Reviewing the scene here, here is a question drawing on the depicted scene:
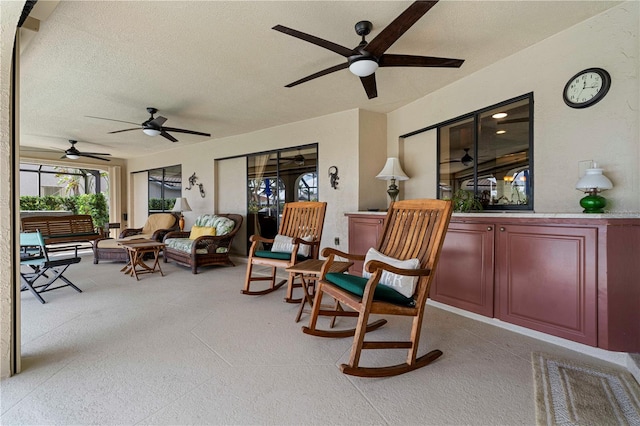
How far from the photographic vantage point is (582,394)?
161 cm

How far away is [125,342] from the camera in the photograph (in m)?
2.19

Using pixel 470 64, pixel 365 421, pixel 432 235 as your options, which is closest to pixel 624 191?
pixel 432 235

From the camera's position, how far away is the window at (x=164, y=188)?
23.8 feet

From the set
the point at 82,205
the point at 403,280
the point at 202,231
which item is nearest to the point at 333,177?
the point at 202,231

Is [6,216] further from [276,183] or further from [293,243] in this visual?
[276,183]

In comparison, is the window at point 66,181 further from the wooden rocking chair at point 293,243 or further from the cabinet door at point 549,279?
the cabinet door at point 549,279

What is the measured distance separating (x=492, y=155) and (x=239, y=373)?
3219 millimetres

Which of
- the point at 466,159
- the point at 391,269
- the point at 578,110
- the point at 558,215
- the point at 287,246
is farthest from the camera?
the point at 466,159

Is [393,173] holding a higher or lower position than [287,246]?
higher

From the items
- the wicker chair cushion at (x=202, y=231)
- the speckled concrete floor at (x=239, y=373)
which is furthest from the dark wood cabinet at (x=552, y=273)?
the wicker chair cushion at (x=202, y=231)

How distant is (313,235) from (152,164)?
251 inches

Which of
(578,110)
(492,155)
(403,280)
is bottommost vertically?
(403,280)

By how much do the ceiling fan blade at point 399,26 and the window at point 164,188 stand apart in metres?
6.19

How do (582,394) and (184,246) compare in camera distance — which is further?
(184,246)
